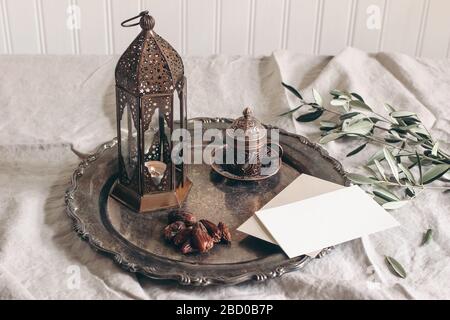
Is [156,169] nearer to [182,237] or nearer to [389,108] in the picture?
[182,237]

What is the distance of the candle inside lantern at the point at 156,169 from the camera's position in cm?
94

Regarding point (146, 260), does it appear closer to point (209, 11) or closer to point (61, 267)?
point (61, 267)

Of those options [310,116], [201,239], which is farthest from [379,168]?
[201,239]

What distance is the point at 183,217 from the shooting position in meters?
0.87

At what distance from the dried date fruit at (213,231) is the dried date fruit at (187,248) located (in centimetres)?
4

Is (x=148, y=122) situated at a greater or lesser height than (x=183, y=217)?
greater

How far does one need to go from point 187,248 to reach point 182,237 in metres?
0.02

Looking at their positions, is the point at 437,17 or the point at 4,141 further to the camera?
the point at 437,17

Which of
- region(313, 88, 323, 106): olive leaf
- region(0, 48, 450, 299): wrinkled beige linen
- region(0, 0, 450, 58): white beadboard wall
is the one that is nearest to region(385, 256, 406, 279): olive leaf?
region(0, 48, 450, 299): wrinkled beige linen

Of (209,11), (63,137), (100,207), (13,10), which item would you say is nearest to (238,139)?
(100,207)

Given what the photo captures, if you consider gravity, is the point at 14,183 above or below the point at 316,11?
below

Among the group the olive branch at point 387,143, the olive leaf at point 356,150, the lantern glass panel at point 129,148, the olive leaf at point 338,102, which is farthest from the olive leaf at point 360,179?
the lantern glass panel at point 129,148

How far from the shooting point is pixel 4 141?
3.59ft
